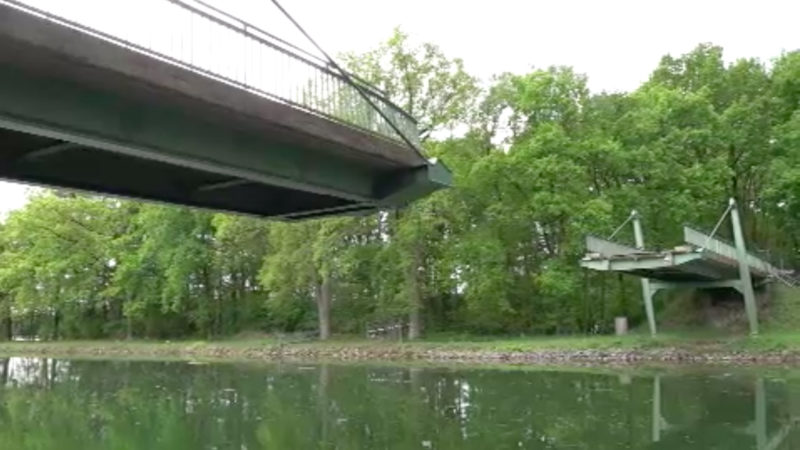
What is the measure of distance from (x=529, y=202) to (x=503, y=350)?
25.4 ft

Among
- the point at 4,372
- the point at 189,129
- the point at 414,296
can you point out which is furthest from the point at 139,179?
the point at 414,296

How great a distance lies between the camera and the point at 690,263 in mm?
28547

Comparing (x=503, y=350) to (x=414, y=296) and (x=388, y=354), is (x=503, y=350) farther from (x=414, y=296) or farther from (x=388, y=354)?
(x=414, y=296)

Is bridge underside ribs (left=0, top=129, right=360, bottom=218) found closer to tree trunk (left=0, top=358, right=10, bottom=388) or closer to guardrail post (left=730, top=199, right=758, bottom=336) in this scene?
tree trunk (left=0, top=358, right=10, bottom=388)

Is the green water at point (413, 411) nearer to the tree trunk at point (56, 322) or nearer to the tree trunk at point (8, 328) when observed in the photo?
the tree trunk at point (56, 322)

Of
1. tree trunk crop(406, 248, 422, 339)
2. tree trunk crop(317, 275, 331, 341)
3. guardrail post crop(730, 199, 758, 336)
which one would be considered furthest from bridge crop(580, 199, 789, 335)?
tree trunk crop(317, 275, 331, 341)

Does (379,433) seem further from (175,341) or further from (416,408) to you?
(175,341)

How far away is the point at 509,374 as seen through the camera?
2725 cm

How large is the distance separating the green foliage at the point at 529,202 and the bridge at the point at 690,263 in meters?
3.78

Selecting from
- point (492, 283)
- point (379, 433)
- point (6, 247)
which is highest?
point (6, 247)

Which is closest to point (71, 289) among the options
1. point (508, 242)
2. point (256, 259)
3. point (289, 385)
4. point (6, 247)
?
point (6, 247)

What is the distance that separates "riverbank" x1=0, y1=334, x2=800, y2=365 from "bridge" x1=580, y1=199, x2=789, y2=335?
1.91 meters

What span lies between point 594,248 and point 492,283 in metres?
8.79

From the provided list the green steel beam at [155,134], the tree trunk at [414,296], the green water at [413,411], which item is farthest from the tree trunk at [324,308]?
the green steel beam at [155,134]
